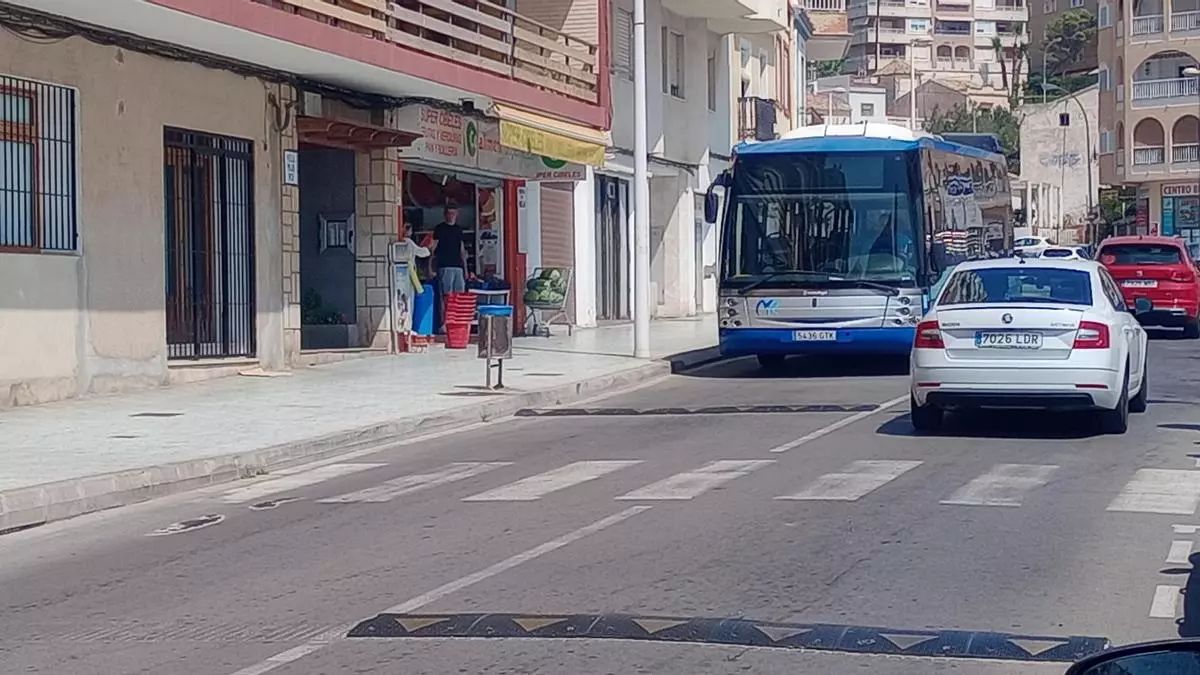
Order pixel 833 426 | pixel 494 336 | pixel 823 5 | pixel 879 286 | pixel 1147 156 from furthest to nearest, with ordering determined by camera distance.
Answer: pixel 823 5 < pixel 1147 156 < pixel 879 286 < pixel 494 336 < pixel 833 426

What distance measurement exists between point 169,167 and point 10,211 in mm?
3102

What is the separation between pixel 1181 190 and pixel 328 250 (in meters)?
55.5

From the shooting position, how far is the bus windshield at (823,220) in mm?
20609

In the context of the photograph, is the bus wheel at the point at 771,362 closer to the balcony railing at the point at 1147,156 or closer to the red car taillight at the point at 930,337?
the red car taillight at the point at 930,337

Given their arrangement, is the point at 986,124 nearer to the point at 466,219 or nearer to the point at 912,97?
the point at 912,97

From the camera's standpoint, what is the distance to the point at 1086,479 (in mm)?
11281

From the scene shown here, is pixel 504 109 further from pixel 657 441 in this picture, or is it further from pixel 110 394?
pixel 657 441

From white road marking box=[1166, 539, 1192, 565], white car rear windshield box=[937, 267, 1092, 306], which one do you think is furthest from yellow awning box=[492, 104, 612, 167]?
white road marking box=[1166, 539, 1192, 565]

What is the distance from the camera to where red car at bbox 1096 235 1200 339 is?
2834 cm

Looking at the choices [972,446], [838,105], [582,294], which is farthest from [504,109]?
[838,105]

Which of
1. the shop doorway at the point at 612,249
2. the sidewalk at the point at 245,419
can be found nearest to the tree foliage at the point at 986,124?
the shop doorway at the point at 612,249

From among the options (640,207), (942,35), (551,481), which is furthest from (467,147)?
(942,35)

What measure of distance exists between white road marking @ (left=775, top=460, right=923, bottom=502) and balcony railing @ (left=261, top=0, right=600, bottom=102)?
9.38m

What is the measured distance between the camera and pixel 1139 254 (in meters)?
29.0
